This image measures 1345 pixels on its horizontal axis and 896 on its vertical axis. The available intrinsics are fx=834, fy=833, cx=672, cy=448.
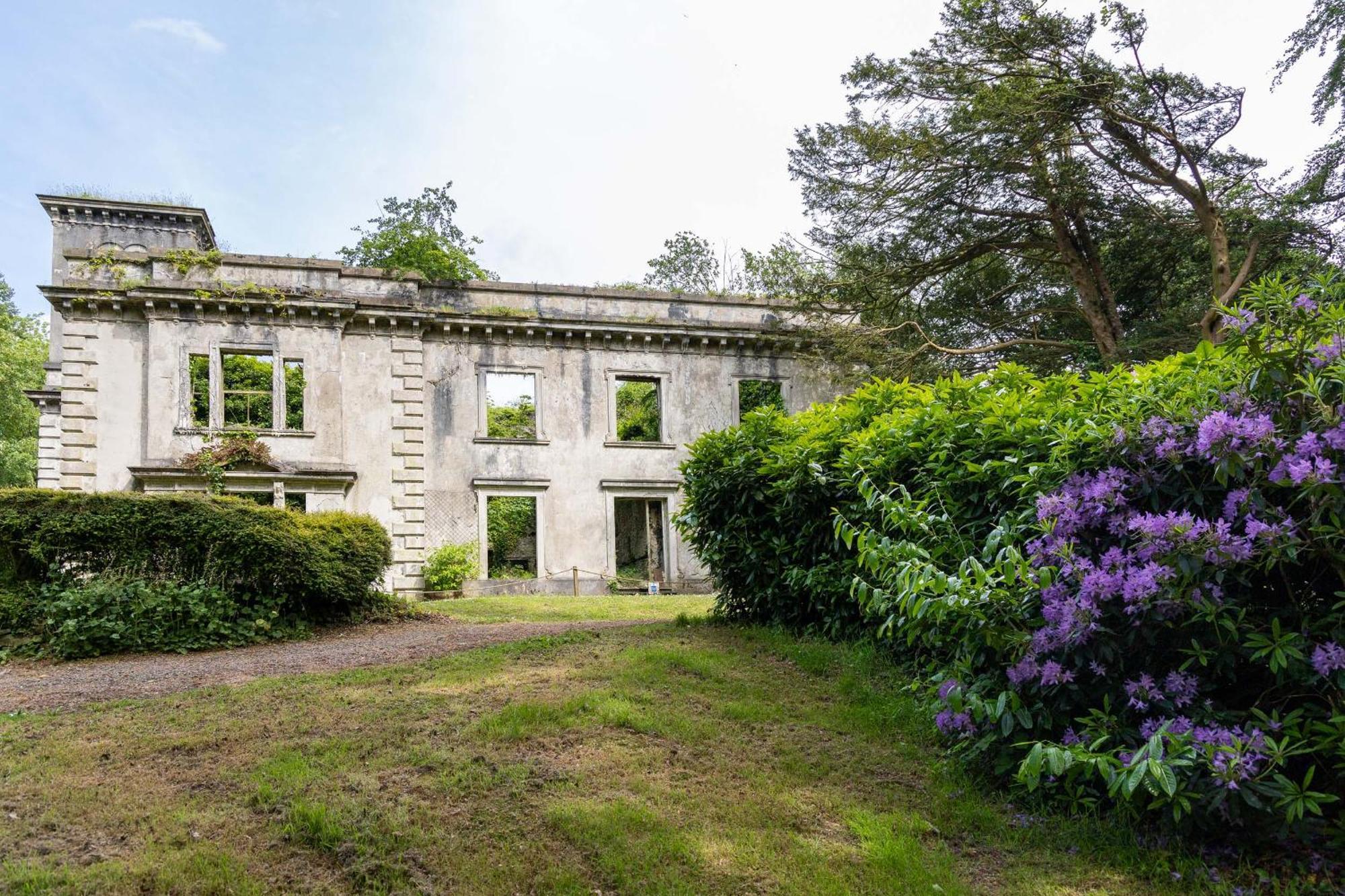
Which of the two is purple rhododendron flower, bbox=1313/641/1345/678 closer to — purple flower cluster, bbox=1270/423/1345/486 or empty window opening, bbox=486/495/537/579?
purple flower cluster, bbox=1270/423/1345/486

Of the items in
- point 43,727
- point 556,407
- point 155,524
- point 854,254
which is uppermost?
point 854,254

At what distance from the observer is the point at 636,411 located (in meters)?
31.2

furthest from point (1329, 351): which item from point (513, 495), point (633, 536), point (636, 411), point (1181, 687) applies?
point (636, 411)

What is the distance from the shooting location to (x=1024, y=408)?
5.42 metres

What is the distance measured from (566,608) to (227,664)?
6.32m

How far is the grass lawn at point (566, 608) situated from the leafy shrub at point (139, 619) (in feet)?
11.1

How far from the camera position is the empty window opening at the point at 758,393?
21984 millimetres

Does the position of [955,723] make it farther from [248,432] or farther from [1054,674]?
[248,432]

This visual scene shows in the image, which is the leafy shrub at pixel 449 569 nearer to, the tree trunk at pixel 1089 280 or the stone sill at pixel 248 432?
the stone sill at pixel 248 432

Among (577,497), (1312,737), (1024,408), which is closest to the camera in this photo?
(1312,737)

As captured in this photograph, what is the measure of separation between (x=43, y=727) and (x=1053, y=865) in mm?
6213

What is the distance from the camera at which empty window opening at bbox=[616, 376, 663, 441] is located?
87.2 feet

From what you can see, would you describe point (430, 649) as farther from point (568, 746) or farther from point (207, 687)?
point (568, 746)

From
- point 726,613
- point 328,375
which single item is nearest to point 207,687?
point 726,613
